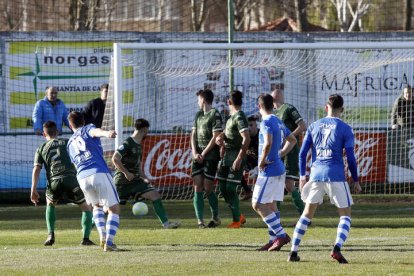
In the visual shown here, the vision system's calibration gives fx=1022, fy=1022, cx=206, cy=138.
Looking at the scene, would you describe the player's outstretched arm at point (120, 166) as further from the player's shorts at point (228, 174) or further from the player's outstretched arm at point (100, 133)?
the player's outstretched arm at point (100, 133)

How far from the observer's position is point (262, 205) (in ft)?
42.2

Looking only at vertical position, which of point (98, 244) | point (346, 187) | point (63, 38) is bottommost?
point (98, 244)

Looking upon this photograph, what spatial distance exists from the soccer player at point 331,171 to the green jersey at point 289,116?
401cm

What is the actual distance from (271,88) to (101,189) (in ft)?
32.3

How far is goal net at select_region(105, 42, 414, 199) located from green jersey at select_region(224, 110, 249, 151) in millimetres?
4966

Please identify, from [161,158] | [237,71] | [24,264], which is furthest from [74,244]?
[237,71]

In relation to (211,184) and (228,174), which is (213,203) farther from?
(228,174)

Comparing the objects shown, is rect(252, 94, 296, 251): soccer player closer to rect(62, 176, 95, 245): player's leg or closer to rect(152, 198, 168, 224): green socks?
rect(62, 176, 95, 245): player's leg

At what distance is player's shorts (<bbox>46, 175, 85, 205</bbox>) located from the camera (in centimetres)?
1405

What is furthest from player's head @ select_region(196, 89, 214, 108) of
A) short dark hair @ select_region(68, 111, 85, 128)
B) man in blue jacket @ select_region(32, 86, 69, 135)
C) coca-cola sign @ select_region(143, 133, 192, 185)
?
coca-cola sign @ select_region(143, 133, 192, 185)

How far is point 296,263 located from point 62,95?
11.5 meters

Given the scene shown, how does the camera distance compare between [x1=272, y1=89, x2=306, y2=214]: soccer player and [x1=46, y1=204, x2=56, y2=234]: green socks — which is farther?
[x1=272, y1=89, x2=306, y2=214]: soccer player

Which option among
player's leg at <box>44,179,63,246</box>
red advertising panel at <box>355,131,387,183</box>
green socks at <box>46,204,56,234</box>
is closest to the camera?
green socks at <box>46,204,56,234</box>

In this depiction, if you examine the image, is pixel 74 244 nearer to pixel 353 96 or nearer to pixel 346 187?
pixel 346 187
